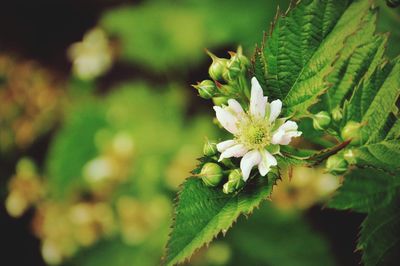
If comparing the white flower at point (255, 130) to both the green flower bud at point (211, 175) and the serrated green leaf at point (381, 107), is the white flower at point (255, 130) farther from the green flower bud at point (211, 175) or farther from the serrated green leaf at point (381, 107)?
the serrated green leaf at point (381, 107)

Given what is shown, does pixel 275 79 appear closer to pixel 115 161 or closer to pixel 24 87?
pixel 115 161

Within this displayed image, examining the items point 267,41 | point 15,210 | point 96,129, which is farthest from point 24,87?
point 267,41

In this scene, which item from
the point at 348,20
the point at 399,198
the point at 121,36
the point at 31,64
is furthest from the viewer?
the point at 31,64

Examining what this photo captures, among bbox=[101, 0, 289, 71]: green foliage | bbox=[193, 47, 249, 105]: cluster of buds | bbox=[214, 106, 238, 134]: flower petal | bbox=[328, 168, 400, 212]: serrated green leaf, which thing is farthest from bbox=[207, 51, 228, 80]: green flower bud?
bbox=[101, 0, 289, 71]: green foliage

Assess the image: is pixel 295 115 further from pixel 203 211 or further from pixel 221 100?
pixel 203 211

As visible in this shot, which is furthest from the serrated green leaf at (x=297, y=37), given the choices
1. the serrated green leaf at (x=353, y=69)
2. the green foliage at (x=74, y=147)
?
the green foliage at (x=74, y=147)
